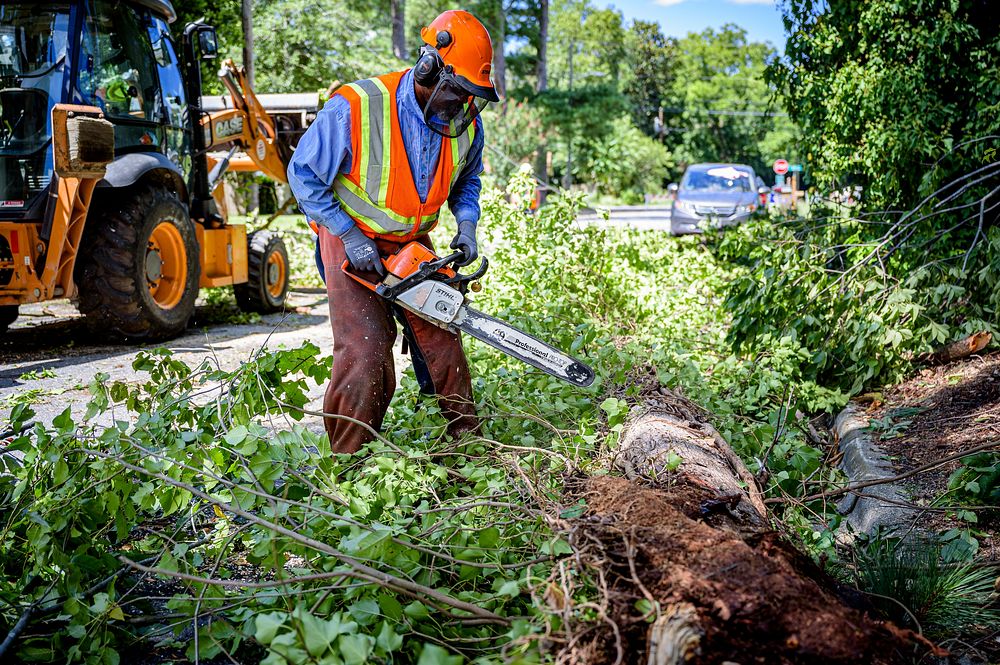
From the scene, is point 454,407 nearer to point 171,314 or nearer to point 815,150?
point 171,314

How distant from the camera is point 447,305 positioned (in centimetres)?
364

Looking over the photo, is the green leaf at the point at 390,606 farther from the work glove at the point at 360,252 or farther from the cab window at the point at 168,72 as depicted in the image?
the cab window at the point at 168,72

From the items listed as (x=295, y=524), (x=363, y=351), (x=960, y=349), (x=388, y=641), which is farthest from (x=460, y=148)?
(x=960, y=349)

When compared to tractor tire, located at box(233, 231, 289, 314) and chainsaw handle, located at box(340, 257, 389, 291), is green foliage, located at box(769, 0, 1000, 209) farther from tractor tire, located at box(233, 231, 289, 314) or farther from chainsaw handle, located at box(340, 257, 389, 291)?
tractor tire, located at box(233, 231, 289, 314)

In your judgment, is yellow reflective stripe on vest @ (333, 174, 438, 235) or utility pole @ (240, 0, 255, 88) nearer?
yellow reflective stripe on vest @ (333, 174, 438, 235)

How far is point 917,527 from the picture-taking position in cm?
349

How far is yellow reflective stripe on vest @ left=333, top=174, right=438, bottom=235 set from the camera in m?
3.72

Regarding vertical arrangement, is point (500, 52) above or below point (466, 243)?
above

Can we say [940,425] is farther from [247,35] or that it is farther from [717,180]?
[717,180]

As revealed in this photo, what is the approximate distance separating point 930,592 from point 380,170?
2.53 m

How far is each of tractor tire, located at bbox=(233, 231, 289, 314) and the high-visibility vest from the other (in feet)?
18.1

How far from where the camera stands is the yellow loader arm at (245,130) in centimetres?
827

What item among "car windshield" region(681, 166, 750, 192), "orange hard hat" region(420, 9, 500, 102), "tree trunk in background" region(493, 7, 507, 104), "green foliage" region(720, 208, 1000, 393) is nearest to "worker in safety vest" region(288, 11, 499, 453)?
"orange hard hat" region(420, 9, 500, 102)

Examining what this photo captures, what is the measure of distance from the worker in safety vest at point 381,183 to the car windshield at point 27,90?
3748 millimetres
